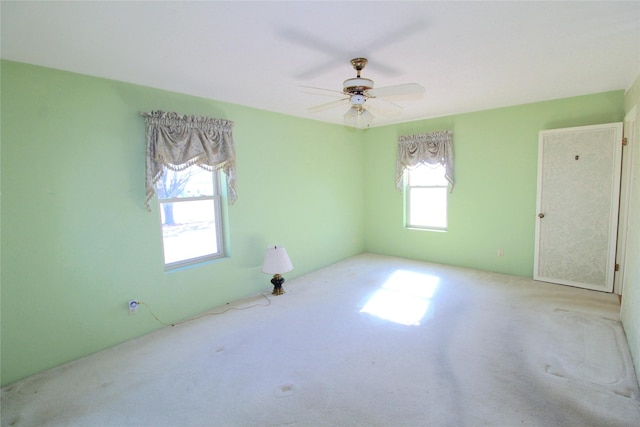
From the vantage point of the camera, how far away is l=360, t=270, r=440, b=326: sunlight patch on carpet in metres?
3.22

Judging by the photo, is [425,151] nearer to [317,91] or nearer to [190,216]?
[317,91]

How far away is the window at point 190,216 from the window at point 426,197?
125 inches

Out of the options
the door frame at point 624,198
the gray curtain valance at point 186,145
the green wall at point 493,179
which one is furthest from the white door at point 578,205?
the gray curtain valance at point 186,145

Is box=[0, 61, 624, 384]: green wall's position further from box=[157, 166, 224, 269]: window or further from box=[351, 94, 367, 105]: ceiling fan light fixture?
box=[351, 94, 367, 105]: ceiling fan light fixture

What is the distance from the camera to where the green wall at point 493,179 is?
3.85 metres

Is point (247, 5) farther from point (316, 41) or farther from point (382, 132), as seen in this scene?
point (382, 132)

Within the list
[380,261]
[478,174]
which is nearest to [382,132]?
[478,174]

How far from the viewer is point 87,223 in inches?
103

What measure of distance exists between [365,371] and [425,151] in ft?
11.7

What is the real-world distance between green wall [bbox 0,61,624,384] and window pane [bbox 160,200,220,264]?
18 centimetres

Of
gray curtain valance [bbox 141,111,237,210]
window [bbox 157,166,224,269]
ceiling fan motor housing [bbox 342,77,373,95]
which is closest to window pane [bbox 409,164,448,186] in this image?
ceiling fan motor housing [bbox 342,77,373,95]

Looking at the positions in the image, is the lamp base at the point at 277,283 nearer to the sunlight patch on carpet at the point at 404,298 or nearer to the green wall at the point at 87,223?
the green wall at the point at 87,223

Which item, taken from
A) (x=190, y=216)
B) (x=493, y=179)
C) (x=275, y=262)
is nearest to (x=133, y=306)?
(x=190, y=216)

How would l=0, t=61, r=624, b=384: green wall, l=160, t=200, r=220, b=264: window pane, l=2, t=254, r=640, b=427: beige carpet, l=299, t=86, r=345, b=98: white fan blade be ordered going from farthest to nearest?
l=160, t=200, r=220, b=264: window pane → l=299, t=86, r=345, b=98: white fan blade → l=0, t=61, r=624, b=384: green wall → l=2, t=254, r=640, b=427: beige carpet
